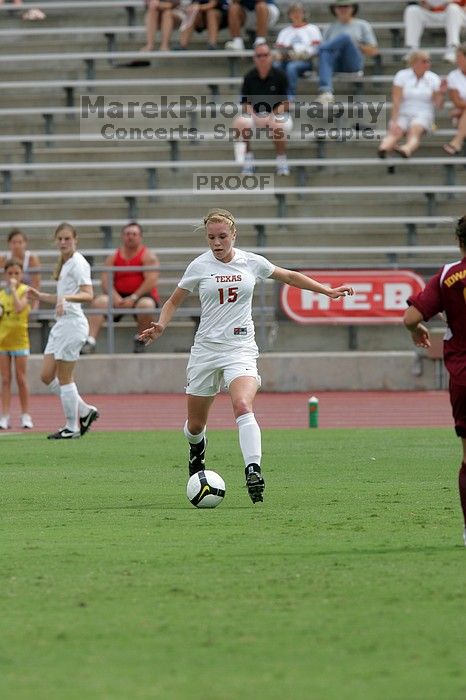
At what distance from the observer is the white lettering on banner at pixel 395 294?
21312 millimetres

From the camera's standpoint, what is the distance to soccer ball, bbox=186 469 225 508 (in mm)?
9438

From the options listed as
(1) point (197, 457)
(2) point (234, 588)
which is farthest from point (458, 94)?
(2) point (234, 588)

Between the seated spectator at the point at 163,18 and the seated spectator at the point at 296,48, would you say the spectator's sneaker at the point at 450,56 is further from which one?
the seated spectator at the point at 163,18

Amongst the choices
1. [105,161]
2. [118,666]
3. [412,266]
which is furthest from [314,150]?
[118,666]

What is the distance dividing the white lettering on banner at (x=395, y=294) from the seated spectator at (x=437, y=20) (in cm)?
721

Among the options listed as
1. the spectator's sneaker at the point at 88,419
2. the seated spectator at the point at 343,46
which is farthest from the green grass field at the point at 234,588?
the seated spectator at the point at 343,46

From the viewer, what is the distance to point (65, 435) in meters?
15.1

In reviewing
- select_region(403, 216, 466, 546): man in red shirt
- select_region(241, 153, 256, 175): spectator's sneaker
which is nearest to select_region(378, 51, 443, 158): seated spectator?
select_region(241, 153, 256, 175): spectator's sneaker

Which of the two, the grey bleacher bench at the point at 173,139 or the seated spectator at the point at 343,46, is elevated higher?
the seated spectator at the point at 343,46

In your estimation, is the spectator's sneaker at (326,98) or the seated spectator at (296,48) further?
the seated spectator at (296,48)

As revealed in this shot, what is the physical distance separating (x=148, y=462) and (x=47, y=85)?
16156 mm

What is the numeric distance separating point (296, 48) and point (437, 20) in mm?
3051

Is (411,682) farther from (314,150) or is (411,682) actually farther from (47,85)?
(47,85)

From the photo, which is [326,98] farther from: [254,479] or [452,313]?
[452,313]
